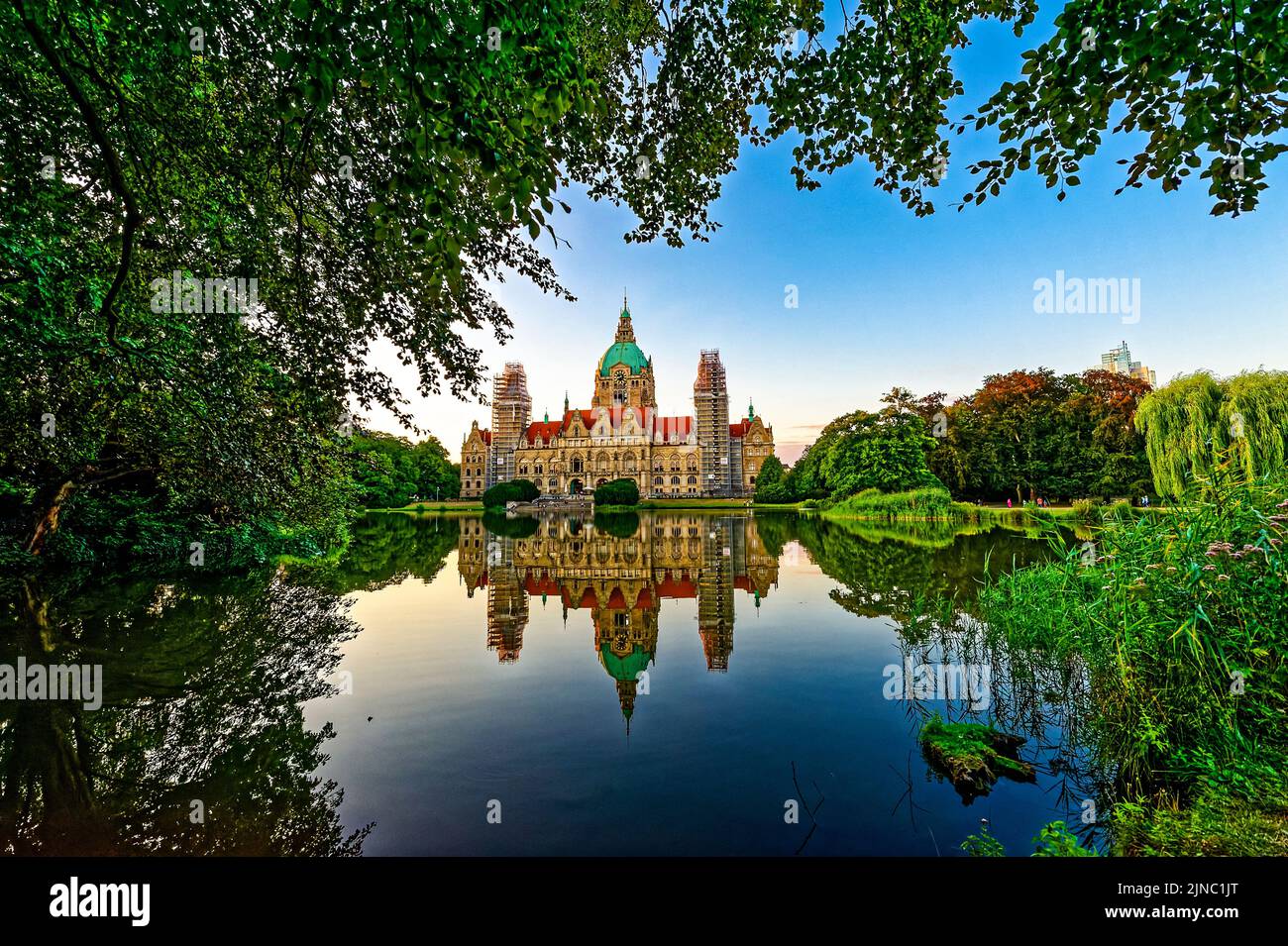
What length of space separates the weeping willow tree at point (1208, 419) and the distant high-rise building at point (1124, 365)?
89.0 feet

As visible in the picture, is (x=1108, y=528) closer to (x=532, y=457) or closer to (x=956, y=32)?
(x=956, y=32)

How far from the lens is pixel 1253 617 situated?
3465mm

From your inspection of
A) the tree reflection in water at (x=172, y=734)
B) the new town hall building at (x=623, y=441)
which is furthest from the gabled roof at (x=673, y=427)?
the tree reflection in water at (x=172, y=734)

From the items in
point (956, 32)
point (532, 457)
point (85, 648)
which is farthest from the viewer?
point (532, 457)

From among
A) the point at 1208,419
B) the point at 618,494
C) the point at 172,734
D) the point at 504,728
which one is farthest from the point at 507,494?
the point at 1208,419

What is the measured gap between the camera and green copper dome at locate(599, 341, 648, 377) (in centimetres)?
7706

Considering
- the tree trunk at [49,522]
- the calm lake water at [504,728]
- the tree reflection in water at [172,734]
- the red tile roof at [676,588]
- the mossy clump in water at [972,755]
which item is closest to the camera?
the tree reflection in water at [172,734]

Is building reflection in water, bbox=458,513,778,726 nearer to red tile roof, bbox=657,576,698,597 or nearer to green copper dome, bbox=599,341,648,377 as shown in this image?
red tile roof, bbox=657,576,698,597

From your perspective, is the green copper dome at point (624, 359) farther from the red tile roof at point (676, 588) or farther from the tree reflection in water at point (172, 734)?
the tree reflection in water at point (172, 734)

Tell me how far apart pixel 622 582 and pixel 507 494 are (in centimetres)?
4131

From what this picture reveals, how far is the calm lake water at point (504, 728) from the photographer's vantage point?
11.4 ft

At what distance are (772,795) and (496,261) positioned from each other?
5872 millimetres

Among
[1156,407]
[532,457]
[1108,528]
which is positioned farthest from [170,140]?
[532,457]

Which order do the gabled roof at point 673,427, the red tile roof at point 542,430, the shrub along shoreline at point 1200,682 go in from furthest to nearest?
the red tile roof at point 542,430
the gabled roof at point 673,427
the shrub along shoreline at point 1200,682
